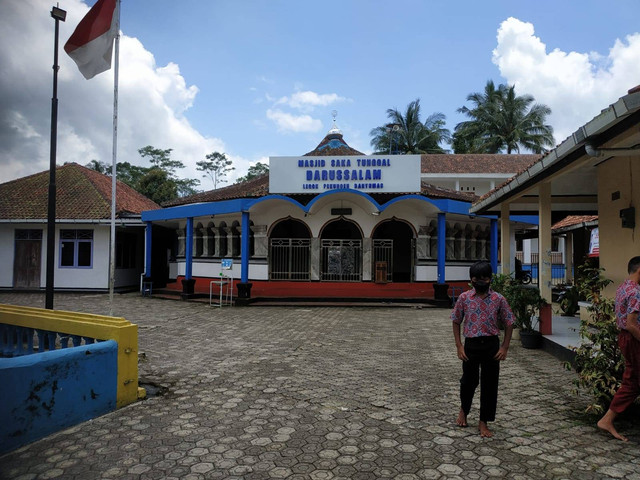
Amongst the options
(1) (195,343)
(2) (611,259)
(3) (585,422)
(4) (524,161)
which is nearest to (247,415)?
(3) (585,422)

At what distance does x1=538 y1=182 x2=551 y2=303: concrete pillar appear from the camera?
774 centimetres

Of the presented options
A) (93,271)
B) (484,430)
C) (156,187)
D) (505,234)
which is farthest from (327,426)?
(156,187)

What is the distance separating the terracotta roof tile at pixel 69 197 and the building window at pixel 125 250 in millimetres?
1106

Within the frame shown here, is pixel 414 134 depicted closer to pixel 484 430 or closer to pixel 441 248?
pixel 441 248

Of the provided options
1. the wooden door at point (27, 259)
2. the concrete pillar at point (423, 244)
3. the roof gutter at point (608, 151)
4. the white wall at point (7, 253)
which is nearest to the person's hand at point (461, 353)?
the roof gutter at point (608, 151)

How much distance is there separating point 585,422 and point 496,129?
32.9 m

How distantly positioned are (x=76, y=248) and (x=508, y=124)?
2934 cm

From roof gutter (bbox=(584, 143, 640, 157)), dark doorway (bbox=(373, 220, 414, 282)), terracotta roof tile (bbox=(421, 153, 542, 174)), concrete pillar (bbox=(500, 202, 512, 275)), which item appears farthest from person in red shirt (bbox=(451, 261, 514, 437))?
terracotta roof tile (bbox=(421, 153, 542, 174))

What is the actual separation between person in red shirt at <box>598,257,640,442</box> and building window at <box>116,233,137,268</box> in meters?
18.0

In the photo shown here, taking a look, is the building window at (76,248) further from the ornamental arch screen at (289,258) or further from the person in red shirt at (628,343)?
the person in red shirt at (628,343)

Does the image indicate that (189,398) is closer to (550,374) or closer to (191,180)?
(550,374)

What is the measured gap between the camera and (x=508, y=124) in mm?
33219

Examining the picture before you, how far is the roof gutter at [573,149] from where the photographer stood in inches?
160

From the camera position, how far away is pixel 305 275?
15.3 m
